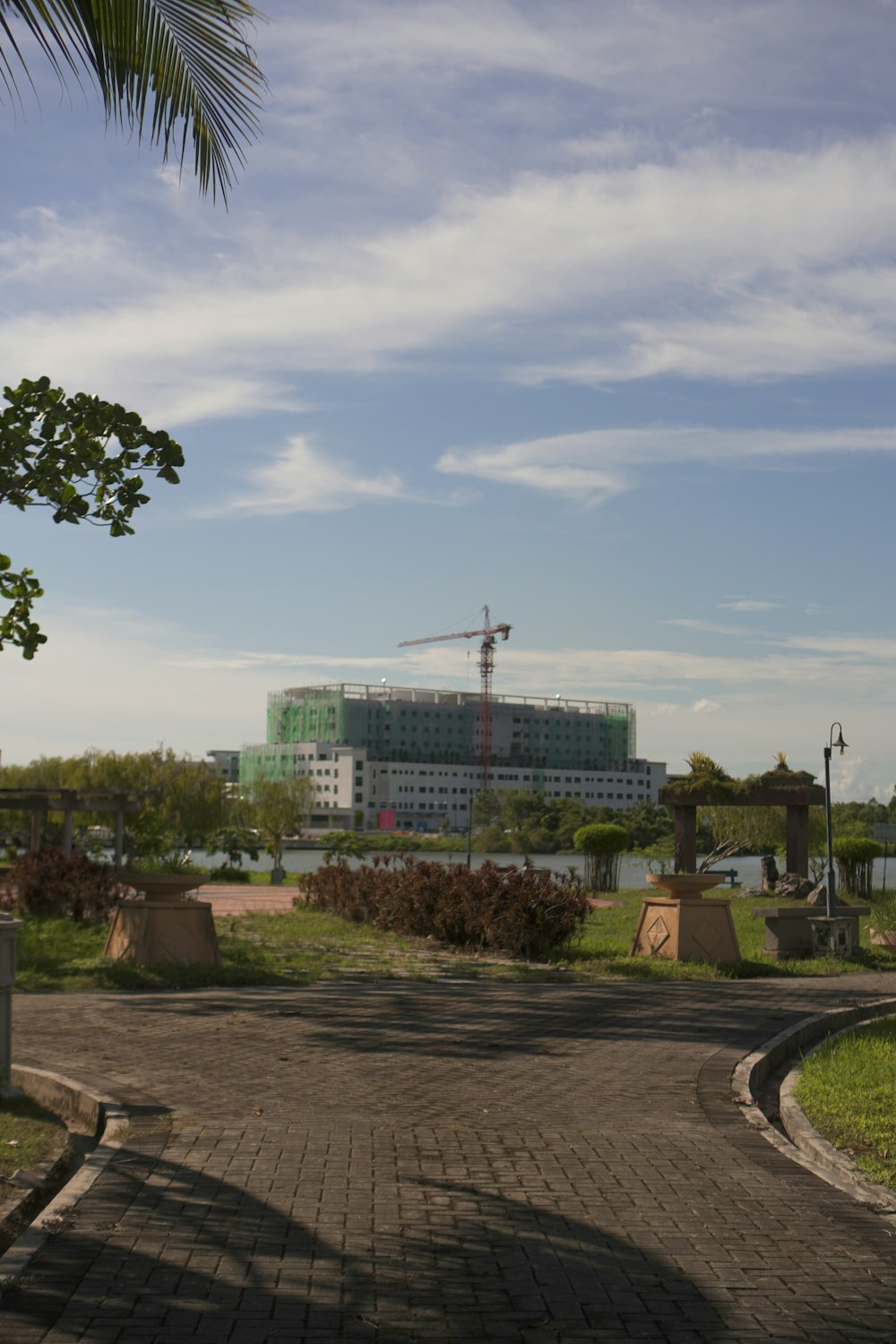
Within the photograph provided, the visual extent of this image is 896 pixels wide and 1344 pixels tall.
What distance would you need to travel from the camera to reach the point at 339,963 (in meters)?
15.4

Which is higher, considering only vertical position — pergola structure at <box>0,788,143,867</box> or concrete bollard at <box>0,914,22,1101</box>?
pergola structure at <box>0,788,143,867</box>

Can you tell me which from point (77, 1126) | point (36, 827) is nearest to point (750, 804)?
point (36, 827)

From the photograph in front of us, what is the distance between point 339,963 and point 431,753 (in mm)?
134985

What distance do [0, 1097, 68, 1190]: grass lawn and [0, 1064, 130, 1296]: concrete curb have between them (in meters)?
0.16

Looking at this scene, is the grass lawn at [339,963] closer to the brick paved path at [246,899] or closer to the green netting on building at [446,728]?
the brick paved path at [246,899]

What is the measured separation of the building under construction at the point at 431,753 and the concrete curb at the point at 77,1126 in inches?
4745

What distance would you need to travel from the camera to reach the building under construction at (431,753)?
13688 cm

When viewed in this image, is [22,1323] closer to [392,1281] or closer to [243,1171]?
[392,1281]

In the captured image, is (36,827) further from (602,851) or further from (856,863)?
A: (856,863)

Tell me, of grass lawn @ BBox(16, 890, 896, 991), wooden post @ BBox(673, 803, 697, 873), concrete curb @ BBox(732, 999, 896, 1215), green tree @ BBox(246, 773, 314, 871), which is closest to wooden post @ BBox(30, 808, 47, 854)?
grass lawn @ BBox(16, 890, 896, 991)

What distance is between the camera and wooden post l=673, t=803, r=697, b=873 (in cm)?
2905

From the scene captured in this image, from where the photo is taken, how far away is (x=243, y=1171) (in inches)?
232

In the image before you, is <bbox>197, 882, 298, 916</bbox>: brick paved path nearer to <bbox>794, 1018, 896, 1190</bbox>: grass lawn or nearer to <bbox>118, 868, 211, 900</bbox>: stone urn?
<bbox>118, 868, 211, 900</bbox>: stone urn

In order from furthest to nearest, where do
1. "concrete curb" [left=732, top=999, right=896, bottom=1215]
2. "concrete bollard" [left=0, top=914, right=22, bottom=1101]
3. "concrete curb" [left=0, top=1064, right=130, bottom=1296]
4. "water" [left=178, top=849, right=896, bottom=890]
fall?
"water" [left=178, top=849, right=896, bottom=890]
"concrete bollard" [left=0, top=914, right=22, bottom=1101]
"concrete curb" [left=732, top=999, right=896, bottom=1215]
"concrete curb" [left=0, top=1064, right=130, bottom=1296]
